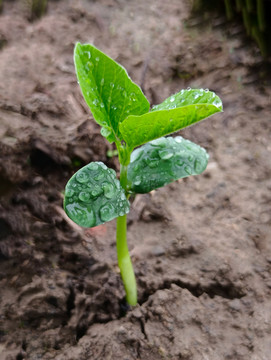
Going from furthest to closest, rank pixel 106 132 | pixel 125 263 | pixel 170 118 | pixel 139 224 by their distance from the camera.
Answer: pixel 139 224 < pixel 125 263 < pixel 106 132 < pixel 170 118

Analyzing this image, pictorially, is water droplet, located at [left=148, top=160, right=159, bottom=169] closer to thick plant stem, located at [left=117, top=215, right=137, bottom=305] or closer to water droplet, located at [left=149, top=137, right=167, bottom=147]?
water droplet, located at [left=149, top=137, right=167, bottom=147]

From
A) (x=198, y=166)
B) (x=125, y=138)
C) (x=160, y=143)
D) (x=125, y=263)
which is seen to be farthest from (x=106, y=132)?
(x=125, y=263)

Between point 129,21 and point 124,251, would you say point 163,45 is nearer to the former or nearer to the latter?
point 129,21

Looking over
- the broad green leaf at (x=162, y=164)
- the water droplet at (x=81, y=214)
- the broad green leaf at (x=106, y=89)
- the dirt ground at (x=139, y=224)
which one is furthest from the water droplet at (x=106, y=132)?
the dirt ground at (x=139, y=224)

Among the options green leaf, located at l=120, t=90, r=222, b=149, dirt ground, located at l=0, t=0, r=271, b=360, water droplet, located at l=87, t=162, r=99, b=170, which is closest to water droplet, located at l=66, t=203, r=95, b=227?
water droplet, located at l=87, t=162, r=99, b=170

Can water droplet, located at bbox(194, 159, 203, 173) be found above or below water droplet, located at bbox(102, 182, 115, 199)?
below

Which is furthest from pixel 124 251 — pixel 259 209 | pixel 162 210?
pixel 259 209

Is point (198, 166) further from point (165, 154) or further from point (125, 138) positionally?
point (125, 138)
